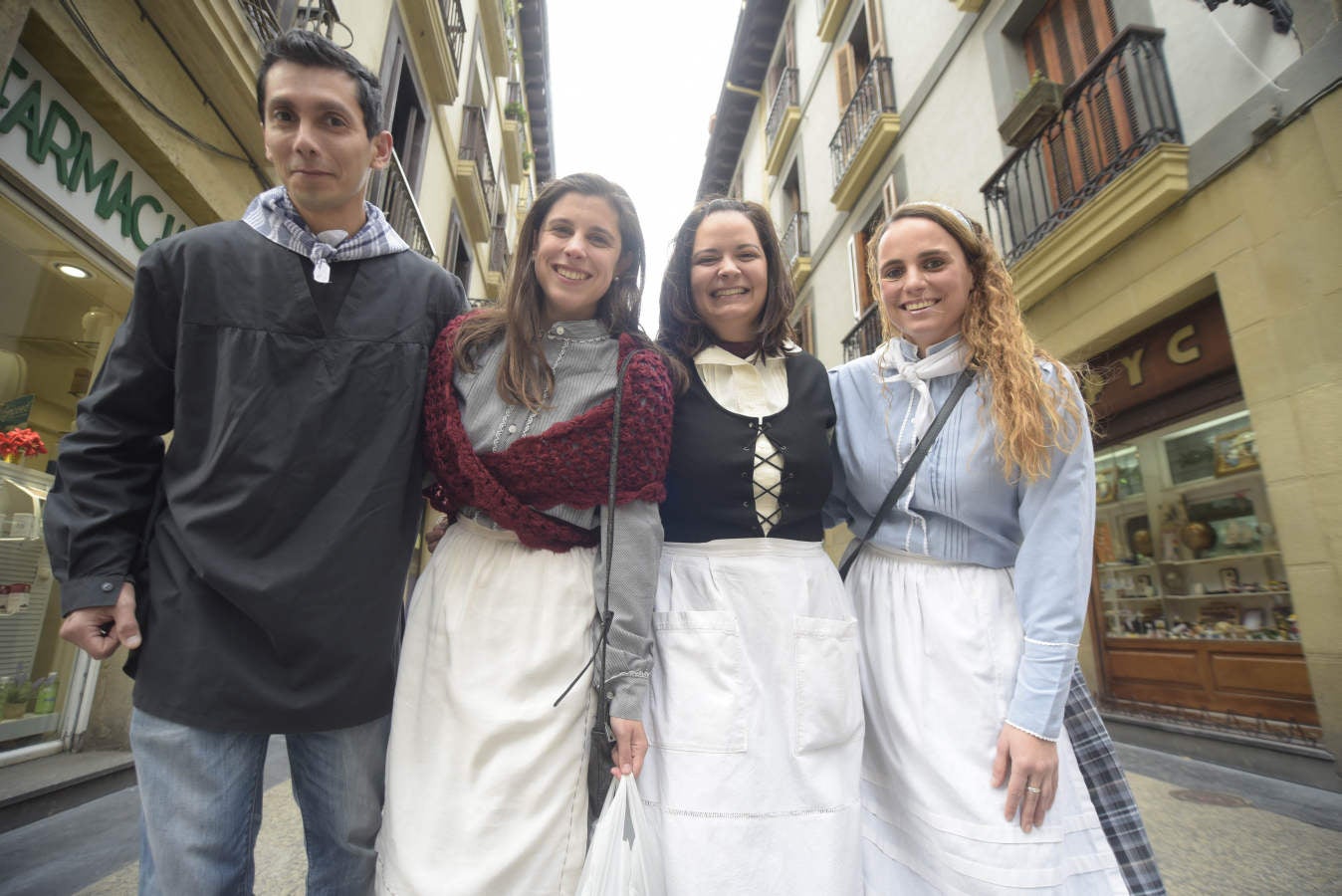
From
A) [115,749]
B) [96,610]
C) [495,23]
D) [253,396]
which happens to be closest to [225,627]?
[96,610]

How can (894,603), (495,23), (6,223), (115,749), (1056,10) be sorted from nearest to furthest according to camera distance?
(894,603), (6,223), (115,749), (1056,10), (495,23)

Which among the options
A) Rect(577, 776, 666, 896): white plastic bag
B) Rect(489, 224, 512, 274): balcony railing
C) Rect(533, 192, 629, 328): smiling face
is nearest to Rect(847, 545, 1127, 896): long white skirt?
Rect(577, 776, 666, 896): white plastic bag

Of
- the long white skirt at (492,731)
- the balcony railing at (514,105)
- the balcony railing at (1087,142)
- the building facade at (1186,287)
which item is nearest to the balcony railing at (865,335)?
the building facade at (1186,287)

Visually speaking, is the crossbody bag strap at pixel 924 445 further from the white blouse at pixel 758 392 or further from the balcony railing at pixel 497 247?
the balcony railing at pixel 497 247

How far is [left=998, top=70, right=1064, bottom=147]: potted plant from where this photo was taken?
590 centimetres

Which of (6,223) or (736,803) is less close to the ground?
(6,223)

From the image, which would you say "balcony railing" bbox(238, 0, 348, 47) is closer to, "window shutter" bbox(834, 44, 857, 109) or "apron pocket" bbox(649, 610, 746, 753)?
"apron pocket" bbox(649, 610, 746, 753)

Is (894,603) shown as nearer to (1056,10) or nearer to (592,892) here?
(592,892)

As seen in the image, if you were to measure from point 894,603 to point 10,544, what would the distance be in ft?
16.2

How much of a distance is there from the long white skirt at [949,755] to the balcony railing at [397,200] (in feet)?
19.2

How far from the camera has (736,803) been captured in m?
1.45

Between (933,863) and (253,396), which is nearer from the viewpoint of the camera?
(253,396)

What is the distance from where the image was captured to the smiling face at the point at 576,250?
169 centimetres

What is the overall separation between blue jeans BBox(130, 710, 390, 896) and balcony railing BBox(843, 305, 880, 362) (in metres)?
8.83
